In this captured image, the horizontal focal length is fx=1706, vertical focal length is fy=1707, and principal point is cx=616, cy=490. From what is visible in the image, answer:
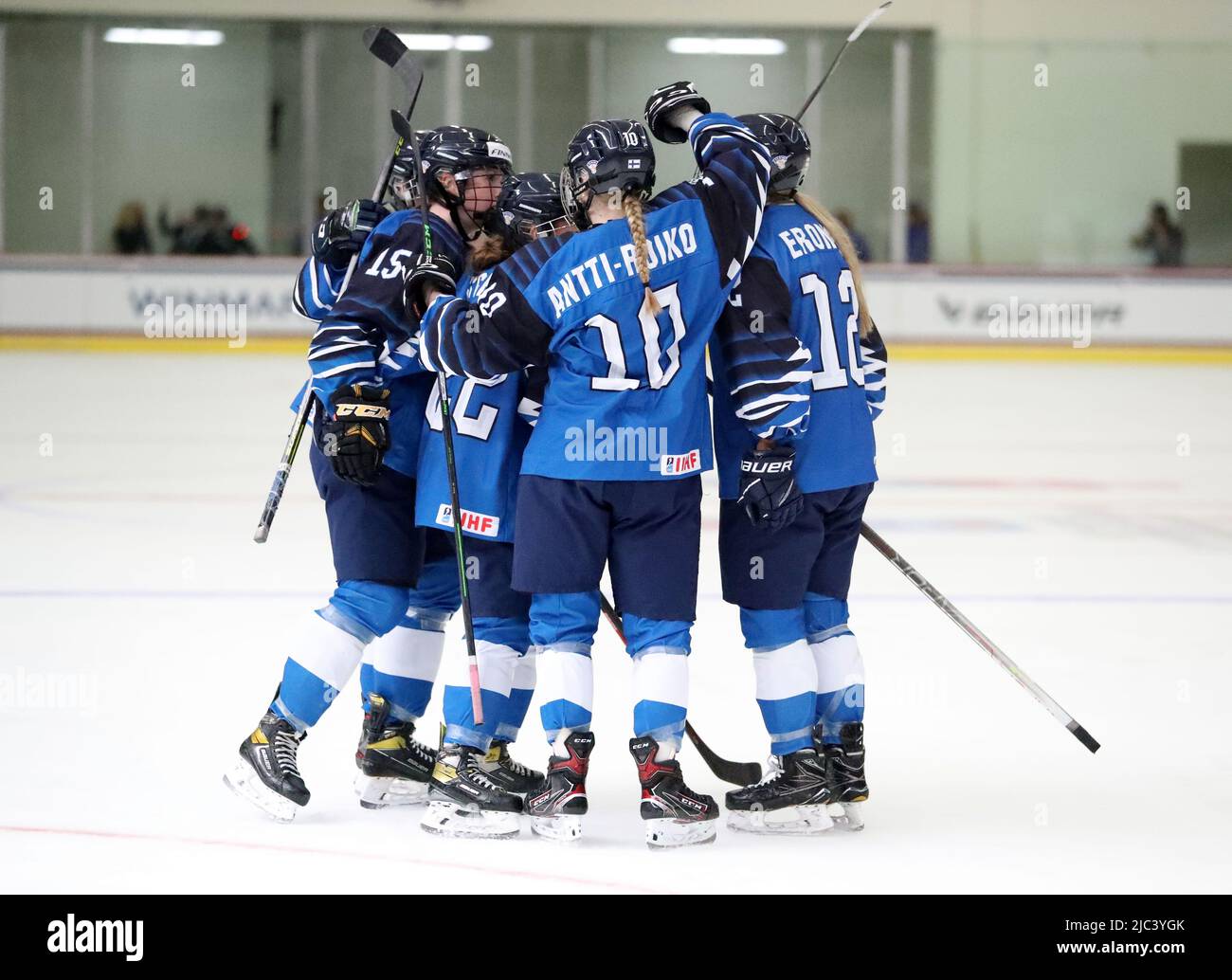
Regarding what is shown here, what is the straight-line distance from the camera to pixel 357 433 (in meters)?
3.08

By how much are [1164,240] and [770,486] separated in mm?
13850

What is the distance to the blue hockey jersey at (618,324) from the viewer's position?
2936 mm

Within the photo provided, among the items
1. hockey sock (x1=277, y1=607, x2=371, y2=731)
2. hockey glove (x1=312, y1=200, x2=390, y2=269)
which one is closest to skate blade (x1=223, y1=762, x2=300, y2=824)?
hockey sock (x1=277, y1=607, x2=371, y2=731)

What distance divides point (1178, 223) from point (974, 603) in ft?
38.9

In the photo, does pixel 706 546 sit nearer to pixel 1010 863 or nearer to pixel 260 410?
pixel 1010 863

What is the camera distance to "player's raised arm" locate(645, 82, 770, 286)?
2975mm

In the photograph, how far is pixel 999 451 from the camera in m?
8.87

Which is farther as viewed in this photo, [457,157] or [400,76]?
[400,76]

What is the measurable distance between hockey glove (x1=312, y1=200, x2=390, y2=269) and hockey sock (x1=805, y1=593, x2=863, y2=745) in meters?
1.09

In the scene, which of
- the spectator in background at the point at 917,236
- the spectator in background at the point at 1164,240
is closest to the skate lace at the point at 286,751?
the spectator in background at the point at 917,236

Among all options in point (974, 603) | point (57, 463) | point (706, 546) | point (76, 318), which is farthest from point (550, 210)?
point (76, 318)

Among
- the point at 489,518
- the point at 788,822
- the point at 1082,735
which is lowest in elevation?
the point at 788,822

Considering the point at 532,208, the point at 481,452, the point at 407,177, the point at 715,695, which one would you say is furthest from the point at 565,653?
the point at 715,695
